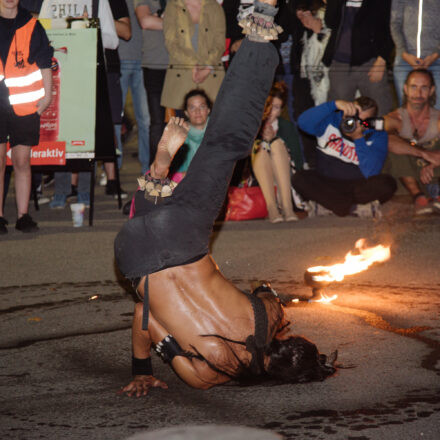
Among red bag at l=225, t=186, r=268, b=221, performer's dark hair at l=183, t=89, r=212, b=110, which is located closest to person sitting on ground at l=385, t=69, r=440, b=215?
red bag at l=225, t=186, r=268, b=221

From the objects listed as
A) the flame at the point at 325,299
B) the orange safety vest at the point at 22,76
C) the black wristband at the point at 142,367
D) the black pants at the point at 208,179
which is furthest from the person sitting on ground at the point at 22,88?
the black pants at the point at 208,179

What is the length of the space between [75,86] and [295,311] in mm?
3740

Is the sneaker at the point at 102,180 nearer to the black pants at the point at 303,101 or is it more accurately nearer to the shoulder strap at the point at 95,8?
the black pants at the point at 303,101

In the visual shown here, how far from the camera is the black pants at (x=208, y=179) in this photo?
3.27 meters

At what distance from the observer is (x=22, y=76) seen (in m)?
7.29

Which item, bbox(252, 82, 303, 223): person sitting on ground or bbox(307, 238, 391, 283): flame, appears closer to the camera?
bbox(307, 238, 391, 283): flame

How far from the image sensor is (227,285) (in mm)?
3576

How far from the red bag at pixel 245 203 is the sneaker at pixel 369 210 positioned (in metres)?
0.90

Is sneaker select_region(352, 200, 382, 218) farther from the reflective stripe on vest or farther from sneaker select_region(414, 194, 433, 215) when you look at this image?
the reflective stripe on vest

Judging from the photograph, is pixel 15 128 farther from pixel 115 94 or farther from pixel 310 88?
pixel 310 88

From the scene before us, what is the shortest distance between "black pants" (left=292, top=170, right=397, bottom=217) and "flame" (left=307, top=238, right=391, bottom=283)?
131cm

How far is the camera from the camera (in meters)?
7.96

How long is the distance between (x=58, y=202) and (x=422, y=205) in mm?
3716

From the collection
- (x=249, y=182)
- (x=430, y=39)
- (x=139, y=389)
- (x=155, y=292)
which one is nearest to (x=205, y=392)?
(x=139, y=389)
